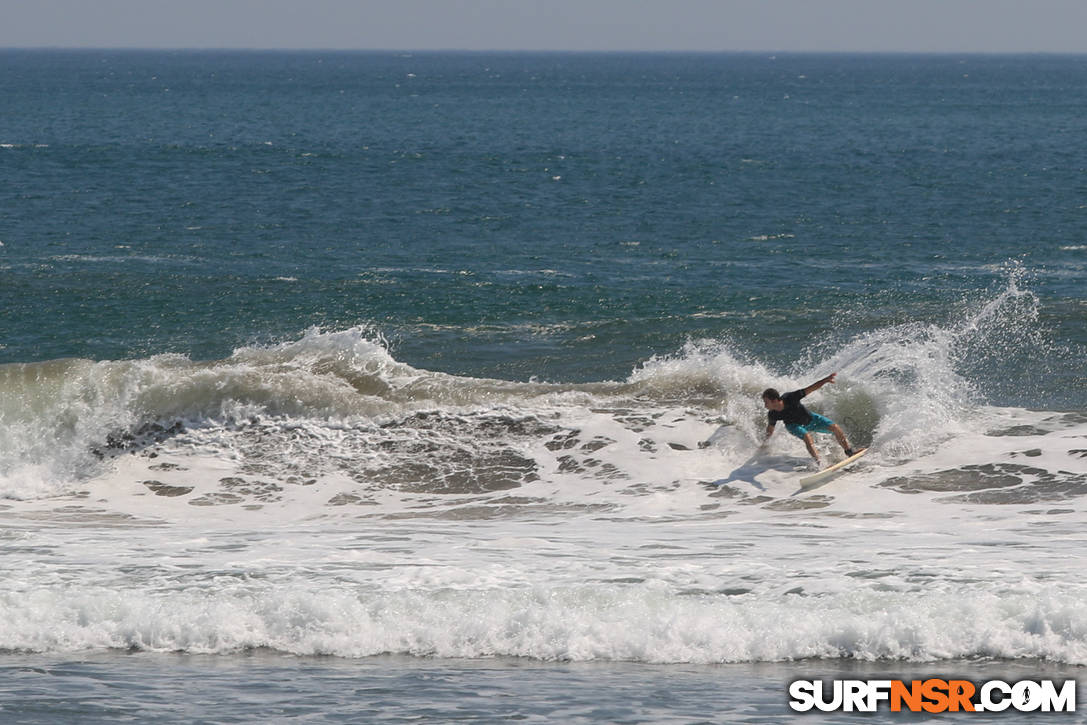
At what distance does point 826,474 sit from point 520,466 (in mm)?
4083

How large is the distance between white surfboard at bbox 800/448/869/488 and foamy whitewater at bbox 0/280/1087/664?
0.21 meters

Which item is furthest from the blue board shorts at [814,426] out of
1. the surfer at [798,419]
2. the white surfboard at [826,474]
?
the white surfboard at [826,474]

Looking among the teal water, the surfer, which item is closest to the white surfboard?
the surfer

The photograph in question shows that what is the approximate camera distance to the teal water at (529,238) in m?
27.0

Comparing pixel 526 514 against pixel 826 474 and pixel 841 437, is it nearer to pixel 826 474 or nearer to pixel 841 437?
pixel 826 474

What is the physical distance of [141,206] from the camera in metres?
45.8

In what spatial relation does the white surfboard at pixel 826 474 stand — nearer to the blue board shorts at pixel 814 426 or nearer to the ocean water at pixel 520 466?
the ocean water at pixel 520 466

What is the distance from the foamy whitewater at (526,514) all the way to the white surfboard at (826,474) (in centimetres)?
21

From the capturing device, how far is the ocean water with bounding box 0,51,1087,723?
1130cm

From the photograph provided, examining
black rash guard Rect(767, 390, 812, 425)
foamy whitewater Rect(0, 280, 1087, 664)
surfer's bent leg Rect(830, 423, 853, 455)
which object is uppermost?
black rash guard Rect(767, 390, 812, 425)

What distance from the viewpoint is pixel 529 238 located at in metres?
39.7

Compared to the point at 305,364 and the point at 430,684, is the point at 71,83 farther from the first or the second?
the point at 430,684

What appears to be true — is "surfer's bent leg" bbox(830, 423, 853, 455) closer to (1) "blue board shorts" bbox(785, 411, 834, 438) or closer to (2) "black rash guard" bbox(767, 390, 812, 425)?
(1) "blue board shorts" bbox(785, 411, 834, 438)

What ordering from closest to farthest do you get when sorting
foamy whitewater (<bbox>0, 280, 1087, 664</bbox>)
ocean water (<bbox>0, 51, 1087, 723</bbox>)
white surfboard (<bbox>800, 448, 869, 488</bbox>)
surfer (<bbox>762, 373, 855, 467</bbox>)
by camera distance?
1. ocean water (<bbox>0, 51, 1087, 723</bbox>)
2. foamy whitewater (<bbox>0, 280, 1087, 664</bbox>)
3. white surfboard (<bbox>800, 448, 869, 488</bbox>)
4. surfer (<bbox>762, 373, 855, 467</bbox>)
